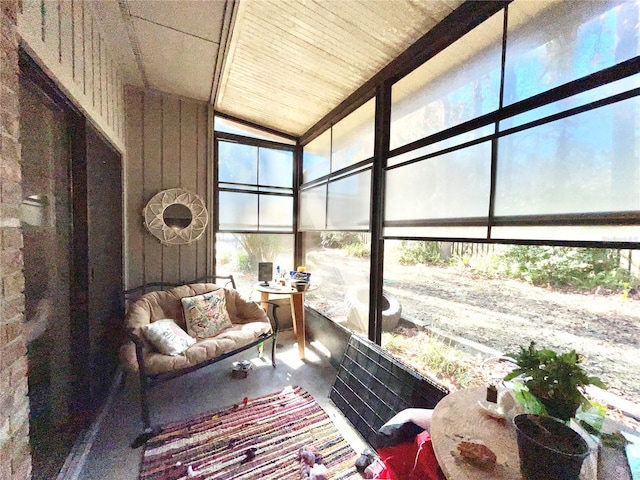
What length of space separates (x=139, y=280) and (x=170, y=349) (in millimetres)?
1220

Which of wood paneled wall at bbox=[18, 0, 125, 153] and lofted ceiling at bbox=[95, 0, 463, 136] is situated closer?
wood paneled wall at bbox=[18, 0, 125, 153]

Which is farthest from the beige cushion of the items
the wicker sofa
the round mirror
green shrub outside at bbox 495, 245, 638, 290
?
green shrub outside at bbox 495, 245, 638, 290

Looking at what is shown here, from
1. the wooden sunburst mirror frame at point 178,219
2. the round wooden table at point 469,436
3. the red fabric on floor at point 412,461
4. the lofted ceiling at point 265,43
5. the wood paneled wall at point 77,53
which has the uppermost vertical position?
the lofted ceiling at point 265,43

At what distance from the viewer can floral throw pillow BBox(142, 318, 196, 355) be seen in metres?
2.00

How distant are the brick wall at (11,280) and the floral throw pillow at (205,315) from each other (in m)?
1.53

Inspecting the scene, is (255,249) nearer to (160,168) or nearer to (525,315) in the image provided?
(160,168)

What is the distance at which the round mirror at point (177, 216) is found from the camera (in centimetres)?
288

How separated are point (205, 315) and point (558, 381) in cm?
262

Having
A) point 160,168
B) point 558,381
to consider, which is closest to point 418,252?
point 558,381

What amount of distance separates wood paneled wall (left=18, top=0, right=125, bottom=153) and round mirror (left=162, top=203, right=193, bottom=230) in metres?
0.78

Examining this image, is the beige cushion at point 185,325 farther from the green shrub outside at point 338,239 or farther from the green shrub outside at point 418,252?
the green shrub outside at point 418,252

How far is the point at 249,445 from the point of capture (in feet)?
5.53


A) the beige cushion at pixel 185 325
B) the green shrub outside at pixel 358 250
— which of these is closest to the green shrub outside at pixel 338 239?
the green shrub outside at pixel 358 250

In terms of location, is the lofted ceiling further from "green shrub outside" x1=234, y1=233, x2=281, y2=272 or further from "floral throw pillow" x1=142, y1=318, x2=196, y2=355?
"floral throw pillow" x1=142, y1=318, x2=196, y2=355
